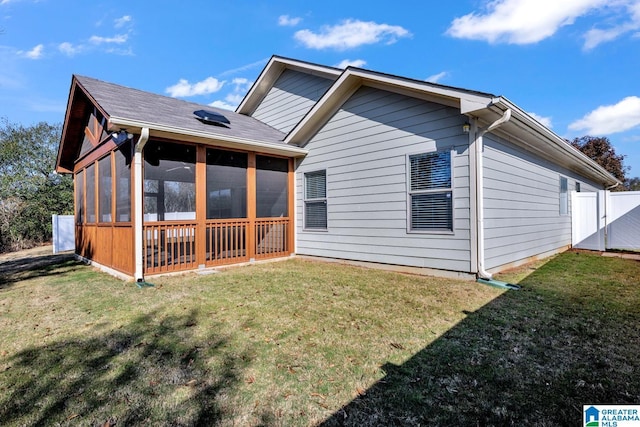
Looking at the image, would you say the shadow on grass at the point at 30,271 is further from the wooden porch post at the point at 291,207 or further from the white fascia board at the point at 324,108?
the white fascia board at the point at 324,108

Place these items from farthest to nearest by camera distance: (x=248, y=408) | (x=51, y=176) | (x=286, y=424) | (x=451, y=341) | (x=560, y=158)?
(x=51, y=176) < (x=560, y=158) < (x=451, y=341) < (x=248, y=408) < (x=286, y=424)

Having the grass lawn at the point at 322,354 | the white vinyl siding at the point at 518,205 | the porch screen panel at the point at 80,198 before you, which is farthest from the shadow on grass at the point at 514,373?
the porch screen panel at the point at 80,198

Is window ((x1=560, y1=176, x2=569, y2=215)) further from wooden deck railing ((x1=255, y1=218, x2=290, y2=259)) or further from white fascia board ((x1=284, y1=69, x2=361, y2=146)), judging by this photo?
wooden deck railing ((x1=255, y1=218, x2=290, y2=259))

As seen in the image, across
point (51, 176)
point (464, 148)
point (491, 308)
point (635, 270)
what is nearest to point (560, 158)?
point (635, 270)

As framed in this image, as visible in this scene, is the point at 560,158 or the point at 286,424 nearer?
the point at 286,424

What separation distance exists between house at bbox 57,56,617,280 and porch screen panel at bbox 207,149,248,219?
0.02m

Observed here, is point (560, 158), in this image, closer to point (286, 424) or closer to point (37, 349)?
point (286, 424)

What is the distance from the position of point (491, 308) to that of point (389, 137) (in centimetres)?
371

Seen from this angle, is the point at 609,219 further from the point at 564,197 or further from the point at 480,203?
the point at 480,203

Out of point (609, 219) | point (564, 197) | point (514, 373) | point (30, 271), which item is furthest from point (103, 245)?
point (609, 219)

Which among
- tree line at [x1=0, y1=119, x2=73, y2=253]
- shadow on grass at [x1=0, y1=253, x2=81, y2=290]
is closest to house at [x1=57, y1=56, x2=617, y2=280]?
shadow on grass at [x1=0, y1=253, x2=81, y2=290]

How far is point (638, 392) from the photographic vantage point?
6.66 ft

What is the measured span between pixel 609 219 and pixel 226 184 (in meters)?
10.7

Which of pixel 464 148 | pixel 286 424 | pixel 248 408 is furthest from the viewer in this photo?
pixel 464 148
